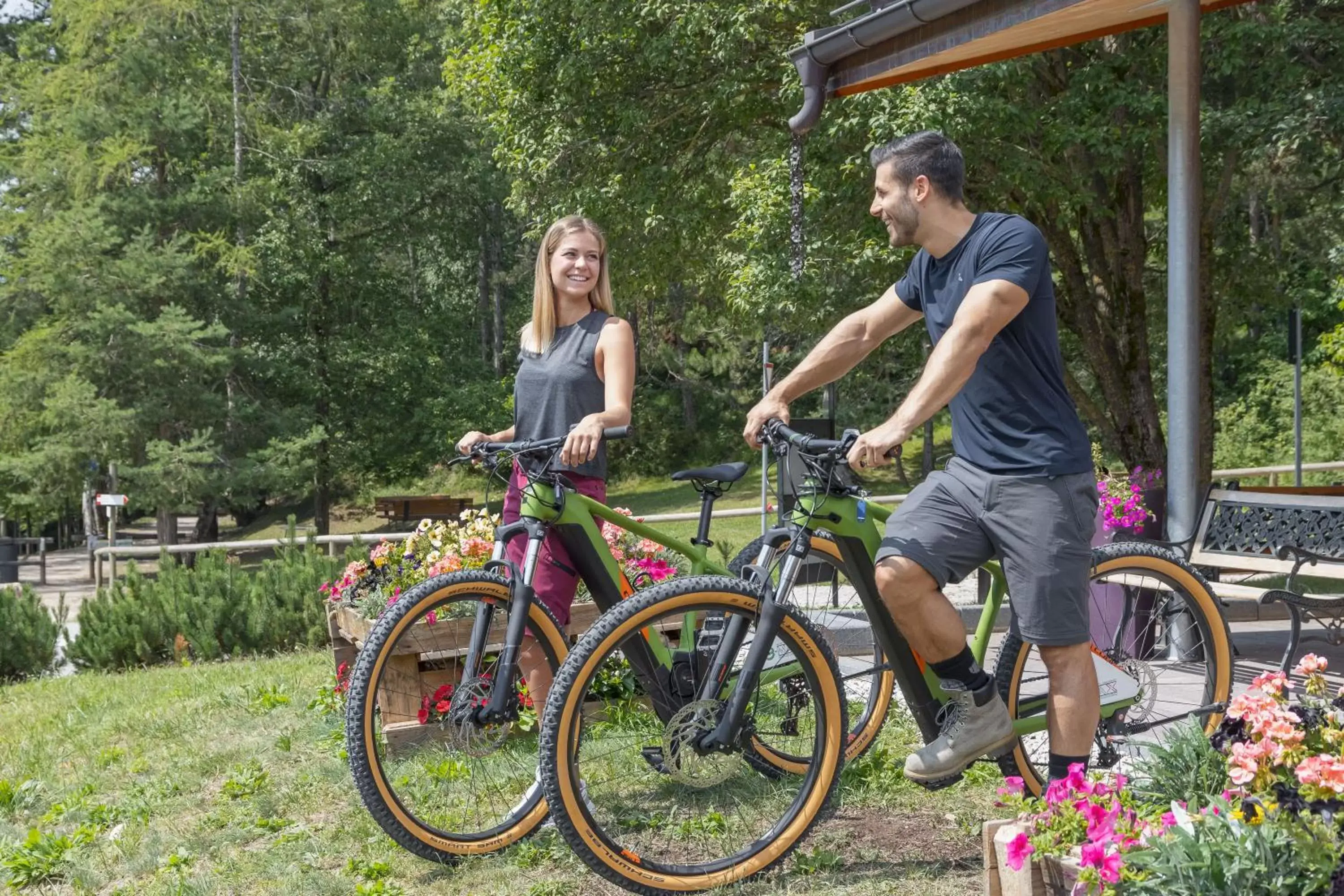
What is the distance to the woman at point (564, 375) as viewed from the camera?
4.08 meters

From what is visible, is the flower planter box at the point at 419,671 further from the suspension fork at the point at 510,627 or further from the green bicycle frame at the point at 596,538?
the green bicycle frame at the point at 596,538

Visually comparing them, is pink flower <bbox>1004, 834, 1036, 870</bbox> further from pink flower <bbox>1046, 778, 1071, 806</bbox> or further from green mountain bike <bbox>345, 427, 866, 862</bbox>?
green mountain bike <bbox>345, 427, 866, 862</bbox>

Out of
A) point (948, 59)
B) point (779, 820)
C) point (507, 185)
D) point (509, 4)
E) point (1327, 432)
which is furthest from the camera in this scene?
point (507, 185)

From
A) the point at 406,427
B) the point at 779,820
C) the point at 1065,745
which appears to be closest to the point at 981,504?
the point at 1065,745

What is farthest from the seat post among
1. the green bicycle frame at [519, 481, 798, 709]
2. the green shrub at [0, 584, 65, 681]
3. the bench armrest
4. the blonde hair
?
the green shrub at [0, 584, 65, 681]

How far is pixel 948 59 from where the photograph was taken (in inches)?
261

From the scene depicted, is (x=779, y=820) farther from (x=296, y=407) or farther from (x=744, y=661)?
(x=296, y=407)

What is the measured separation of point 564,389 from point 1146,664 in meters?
1.96

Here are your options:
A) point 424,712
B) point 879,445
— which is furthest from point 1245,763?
point 424,712

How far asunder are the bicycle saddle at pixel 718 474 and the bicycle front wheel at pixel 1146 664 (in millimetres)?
900

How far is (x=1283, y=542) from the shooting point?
544 centimetres

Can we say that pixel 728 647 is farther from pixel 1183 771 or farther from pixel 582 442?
pixel 1183 771

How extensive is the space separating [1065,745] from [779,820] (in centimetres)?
76

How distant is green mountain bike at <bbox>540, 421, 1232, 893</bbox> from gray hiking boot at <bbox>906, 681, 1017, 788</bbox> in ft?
0.19
